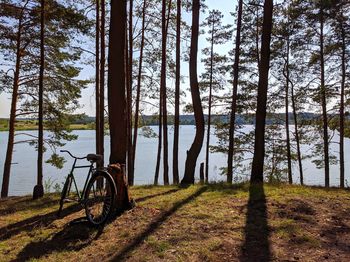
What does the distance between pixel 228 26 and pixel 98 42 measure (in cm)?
833

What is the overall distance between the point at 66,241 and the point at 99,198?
2.34ft

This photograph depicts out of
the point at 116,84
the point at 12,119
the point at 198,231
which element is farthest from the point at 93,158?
the point at 12,119

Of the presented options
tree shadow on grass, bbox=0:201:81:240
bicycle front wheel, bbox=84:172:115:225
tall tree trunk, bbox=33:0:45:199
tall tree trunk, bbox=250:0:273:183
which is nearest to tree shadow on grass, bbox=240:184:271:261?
bicycle front wheel, bbox=84:172:115:225

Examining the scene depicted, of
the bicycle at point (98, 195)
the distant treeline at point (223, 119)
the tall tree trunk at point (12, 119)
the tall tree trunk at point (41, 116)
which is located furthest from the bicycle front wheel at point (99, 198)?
the distant treeline at point (223, 119)

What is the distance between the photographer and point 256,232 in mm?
3980

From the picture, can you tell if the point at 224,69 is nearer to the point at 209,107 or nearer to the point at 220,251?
the point at 209,107

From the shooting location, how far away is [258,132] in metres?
7.80

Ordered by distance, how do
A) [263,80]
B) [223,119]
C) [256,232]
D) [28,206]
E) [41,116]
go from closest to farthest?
[256,232] < [28,206] < [263,80] < [41,116] < [223,119]

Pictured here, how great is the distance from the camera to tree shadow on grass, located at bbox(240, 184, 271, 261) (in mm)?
3367

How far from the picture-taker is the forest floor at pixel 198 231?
345 centimetres

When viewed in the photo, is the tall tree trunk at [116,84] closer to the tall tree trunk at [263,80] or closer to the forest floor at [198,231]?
the forest floor at [198,231]

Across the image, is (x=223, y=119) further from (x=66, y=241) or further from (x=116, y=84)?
(x=66, y=241)

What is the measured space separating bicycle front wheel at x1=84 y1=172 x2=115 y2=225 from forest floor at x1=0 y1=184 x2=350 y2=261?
14 centimetres

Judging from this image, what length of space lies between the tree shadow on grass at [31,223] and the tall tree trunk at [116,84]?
1175mm
